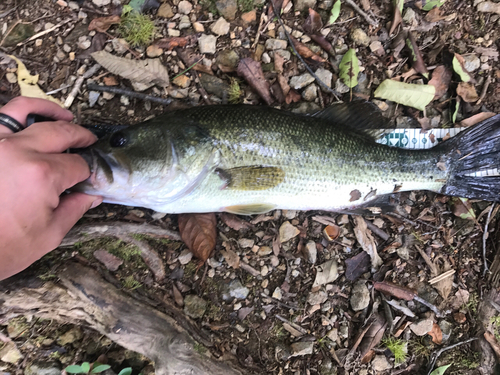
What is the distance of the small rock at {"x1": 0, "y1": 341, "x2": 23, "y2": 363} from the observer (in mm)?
2670

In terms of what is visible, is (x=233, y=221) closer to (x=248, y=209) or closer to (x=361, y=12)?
(x=248, y=209)

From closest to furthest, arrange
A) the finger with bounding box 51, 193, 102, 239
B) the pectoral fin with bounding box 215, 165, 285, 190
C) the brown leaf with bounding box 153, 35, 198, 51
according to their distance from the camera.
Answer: the finger with bounding box 51, 193, 102, 239
the pectoral fin with bounding box 215, 165, 285, 190
the brown leaf with bounding box 153, 35, 198, 51

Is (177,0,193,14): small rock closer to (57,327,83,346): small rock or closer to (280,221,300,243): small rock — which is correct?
(280,221,300,243): small rock

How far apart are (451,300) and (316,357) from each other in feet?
4.92

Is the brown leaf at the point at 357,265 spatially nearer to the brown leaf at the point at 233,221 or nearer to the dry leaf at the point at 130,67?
the brown leaf at the point at 233,221

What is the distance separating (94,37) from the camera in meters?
3.01

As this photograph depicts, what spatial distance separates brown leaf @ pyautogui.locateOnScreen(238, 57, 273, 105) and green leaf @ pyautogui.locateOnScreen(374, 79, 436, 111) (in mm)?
1155

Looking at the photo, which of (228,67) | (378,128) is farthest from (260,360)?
(228,67)

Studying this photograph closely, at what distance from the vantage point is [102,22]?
298cm

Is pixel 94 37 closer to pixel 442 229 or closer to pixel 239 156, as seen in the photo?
pixel 239 156

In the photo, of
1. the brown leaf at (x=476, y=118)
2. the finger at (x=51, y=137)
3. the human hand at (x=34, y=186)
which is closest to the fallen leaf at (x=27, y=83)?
the human hand at (x=34, y=186)

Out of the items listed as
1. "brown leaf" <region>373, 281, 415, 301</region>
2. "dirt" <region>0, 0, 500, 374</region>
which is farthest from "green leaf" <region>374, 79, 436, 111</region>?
"brown leaf" <region>373, 281, 415, 301</region>

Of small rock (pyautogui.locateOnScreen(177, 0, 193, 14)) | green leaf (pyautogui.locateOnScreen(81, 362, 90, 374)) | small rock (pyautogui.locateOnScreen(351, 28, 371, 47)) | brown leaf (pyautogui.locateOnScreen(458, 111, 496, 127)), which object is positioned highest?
small rock (pyautogui.locateOnScreen(177, 0, 193, 14))

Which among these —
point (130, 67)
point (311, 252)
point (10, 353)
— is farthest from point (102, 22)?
point (10, 353)
